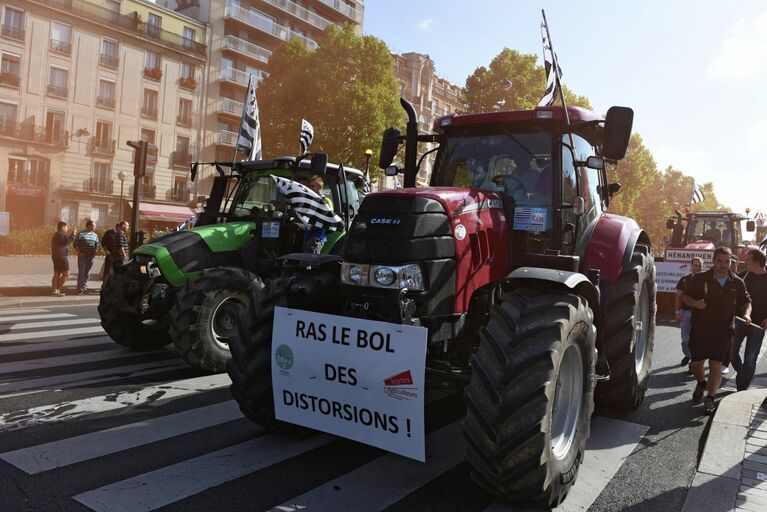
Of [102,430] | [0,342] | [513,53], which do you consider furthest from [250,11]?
[102,430]

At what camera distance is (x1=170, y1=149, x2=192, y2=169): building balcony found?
38375 mm

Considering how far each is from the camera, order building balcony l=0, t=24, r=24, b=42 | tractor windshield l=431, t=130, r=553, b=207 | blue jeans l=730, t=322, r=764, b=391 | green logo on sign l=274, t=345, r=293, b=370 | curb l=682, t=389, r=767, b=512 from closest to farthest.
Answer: curb l=682, t=389, r=767, b=512 < green logo on sign l=274, t=345, r=293, b=370 < tractor windshield l=431, t=130, r=553, b=207 < blue jeans l=730, t=322, r=764, b=391 < building balcony l=0, t=24, r=24, b=42

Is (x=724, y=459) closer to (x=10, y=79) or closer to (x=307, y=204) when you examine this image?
(x=307, y=204)

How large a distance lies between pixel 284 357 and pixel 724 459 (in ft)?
11.1

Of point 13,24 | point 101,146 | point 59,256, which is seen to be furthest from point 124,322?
point 13,24

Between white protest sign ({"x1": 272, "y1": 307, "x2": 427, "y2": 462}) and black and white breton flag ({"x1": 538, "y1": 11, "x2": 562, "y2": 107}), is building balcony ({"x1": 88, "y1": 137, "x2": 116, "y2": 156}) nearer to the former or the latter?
black and white breton flag ({"x1": 538, "y1": 11, "x2": 562, "y2": 107})

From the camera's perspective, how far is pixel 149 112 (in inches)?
1460

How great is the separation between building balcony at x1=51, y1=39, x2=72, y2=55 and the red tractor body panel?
36430 millimetres

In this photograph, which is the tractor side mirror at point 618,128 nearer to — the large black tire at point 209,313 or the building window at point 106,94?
the large black tire at point 209,313

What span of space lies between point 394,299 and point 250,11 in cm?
4293

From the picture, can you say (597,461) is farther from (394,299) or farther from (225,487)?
(225,487)

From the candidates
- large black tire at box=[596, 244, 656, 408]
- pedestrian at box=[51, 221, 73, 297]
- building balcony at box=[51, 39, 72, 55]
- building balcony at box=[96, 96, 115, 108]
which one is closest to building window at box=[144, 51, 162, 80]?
building balcony at box=[96, 96, 115, 108]

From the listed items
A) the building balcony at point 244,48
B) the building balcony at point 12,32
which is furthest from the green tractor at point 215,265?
the building balcony at point 244,48

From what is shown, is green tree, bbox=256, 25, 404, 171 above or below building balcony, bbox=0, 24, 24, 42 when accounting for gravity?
below
